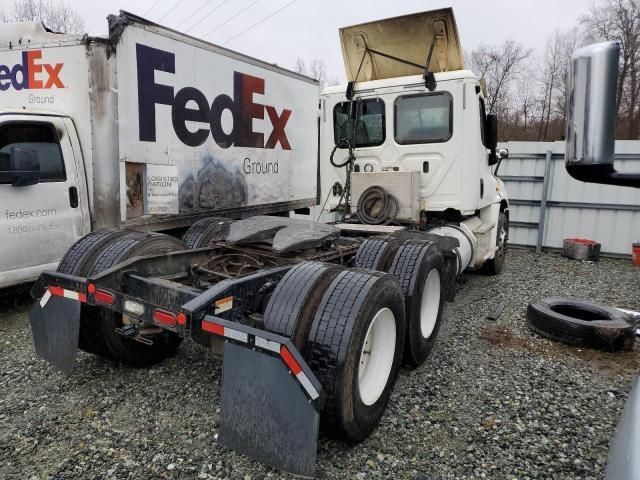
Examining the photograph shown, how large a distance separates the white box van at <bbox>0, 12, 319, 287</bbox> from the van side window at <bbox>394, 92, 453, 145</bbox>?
7.91 feet

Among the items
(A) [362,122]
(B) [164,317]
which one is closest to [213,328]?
(B) [164,317]

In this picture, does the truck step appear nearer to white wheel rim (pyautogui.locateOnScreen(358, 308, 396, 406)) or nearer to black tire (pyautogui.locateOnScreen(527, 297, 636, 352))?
black tire (pyautogui.locateOnScreen(527, 297, 636, 352))

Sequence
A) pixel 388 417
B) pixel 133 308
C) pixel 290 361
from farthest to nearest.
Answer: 1. pixel 388 417
2. pixel 133 308
3. pixel 290 361

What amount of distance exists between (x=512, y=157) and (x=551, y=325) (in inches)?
257

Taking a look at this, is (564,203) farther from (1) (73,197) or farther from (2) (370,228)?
(1) (73,197)

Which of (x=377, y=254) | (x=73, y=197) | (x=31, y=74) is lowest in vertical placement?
(x=377, y=254)

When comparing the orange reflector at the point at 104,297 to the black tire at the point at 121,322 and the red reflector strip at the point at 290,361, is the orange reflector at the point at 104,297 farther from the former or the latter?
the red reflector strip at the point at 290,361

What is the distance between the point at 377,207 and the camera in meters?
5.84

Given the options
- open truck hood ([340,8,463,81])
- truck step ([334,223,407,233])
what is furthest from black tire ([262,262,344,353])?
open truck hood ([340,8,463,81])

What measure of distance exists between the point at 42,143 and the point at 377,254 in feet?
12.4

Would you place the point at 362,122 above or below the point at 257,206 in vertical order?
above

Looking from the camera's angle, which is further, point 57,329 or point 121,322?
point 121,322

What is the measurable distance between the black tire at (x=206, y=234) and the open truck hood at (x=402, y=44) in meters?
3.12

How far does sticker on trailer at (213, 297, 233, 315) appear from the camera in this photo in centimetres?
262
